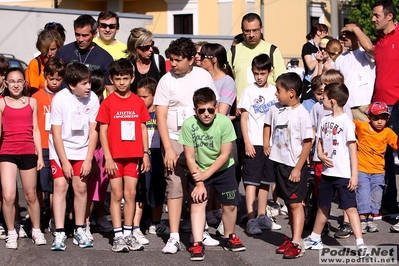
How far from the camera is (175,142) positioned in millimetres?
8047

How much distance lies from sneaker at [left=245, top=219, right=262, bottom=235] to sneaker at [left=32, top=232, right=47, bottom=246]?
6.95ft

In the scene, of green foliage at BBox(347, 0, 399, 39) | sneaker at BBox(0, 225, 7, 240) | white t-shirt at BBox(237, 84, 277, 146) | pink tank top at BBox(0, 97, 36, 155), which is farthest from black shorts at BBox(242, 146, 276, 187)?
green foliage at BBox(347, 0, 399, 39)

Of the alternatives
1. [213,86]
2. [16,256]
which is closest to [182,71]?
[213,86]

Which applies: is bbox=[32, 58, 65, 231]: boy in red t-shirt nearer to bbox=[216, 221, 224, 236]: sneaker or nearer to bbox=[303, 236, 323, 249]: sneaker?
bbox=[216, 221, 224, 236]: sneaker

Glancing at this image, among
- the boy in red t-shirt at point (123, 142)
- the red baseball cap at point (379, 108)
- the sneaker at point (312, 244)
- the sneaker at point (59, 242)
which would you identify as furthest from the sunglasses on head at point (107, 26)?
the sneaker at point (312, 244)

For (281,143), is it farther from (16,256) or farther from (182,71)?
(16,256)

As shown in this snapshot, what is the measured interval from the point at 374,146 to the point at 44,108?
3510 millimetres

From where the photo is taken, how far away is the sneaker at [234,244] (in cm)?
779

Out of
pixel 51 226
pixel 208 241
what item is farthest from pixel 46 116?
pixel 208 241

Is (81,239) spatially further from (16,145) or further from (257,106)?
(257,106)

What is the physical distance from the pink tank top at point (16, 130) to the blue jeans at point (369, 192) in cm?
347

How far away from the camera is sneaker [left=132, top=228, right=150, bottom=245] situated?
810 centimetres

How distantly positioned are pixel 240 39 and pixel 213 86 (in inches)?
105

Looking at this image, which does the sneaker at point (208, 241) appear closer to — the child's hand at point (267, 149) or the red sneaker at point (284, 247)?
the red sneaker at point (284, 247)
